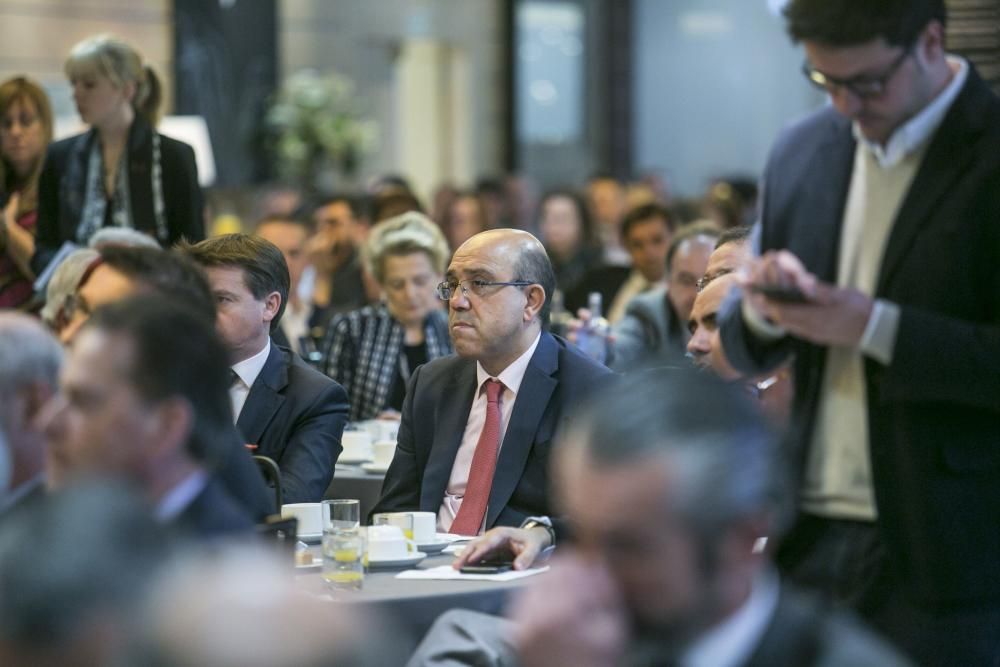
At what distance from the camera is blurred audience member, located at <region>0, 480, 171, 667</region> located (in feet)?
5.20

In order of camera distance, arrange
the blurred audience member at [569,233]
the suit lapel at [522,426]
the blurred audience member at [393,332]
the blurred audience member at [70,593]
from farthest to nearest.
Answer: the blurred audience member at [569,233] → the blurred audience member at [393,332] → the suit lapel at [522,426] → the blurred audience member at [70,593]

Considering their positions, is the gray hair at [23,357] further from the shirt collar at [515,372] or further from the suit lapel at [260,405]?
the shirt collar at [515,372]

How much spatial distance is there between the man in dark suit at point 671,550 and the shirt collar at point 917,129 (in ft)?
2.73

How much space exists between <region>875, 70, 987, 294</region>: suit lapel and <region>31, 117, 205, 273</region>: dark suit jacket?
3600mm

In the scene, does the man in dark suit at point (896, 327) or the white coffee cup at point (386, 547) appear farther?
the white coffee cup at point (386, 547)

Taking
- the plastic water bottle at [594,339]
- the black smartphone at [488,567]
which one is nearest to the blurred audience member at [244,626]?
the black smartphone at [488,567]

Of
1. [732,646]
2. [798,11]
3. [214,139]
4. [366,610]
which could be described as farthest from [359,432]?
[214,139]

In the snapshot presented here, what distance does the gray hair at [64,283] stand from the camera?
442 centimetres

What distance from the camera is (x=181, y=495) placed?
8.11 feet

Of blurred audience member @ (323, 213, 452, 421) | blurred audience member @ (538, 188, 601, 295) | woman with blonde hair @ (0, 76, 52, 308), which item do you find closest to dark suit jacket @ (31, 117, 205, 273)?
woman with blonde hair @ (0, 76, 52, 308)

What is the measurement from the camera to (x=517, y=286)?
4.56 metres

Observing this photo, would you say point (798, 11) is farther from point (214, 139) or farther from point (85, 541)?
point (214, 139)

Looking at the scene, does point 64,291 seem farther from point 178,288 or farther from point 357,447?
point 357,447

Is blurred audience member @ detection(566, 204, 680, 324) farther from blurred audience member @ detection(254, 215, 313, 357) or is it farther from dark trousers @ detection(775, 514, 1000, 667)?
dark trousers @ detection(775, 514, 1000, 667)
